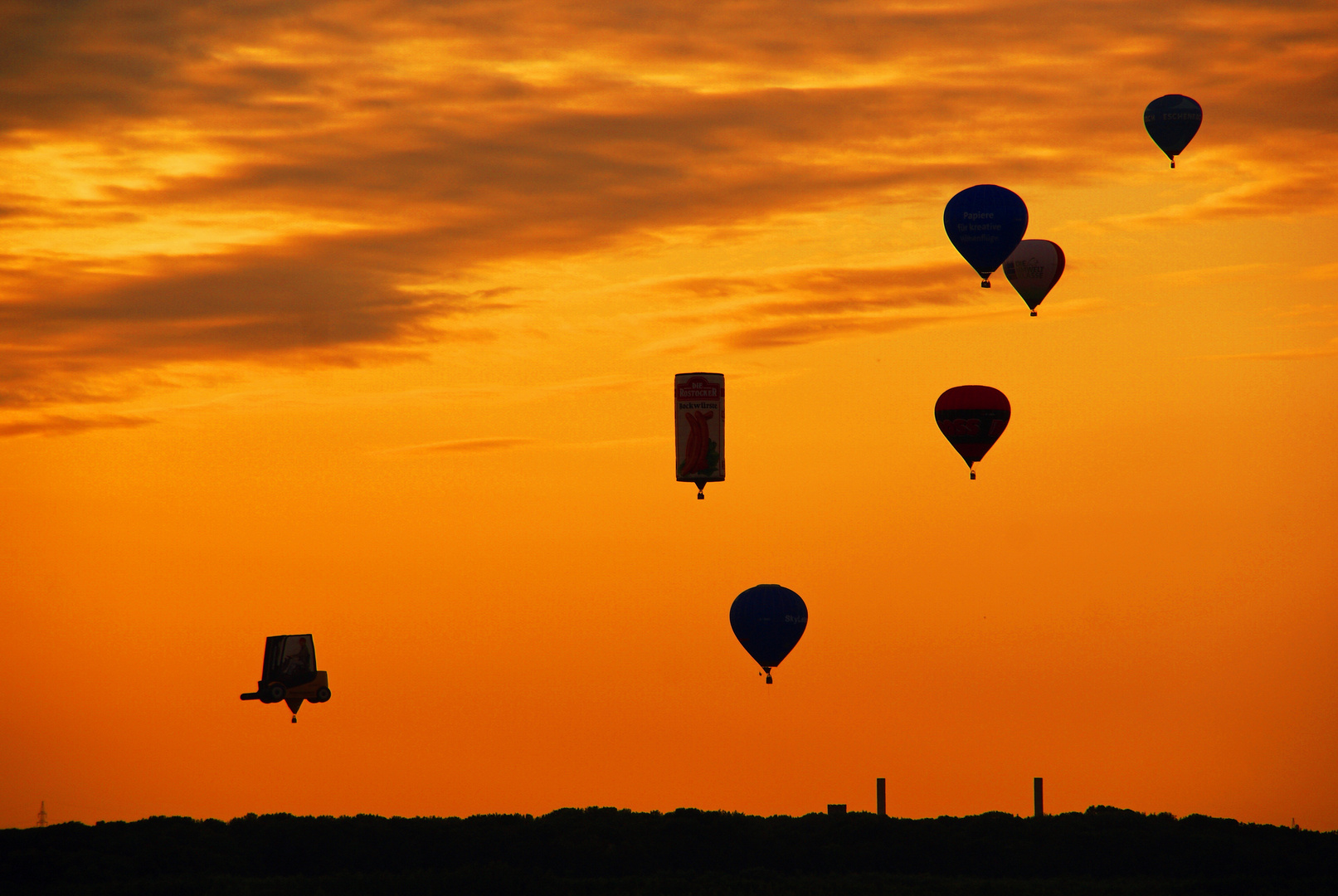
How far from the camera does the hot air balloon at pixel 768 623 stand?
241 feet

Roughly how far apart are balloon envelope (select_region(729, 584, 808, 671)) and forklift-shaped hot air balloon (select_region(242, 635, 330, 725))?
2413 cm

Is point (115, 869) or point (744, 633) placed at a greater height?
point (744, 633)

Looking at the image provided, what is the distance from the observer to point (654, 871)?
91750mm

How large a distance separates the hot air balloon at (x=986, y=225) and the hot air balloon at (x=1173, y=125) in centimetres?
1389

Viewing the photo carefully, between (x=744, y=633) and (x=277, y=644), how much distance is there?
83.6 feet

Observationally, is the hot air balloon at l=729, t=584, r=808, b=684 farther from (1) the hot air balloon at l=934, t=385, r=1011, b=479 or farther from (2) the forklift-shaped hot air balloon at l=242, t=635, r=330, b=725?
(2) the forklift-shaped hot air balloon at l=242, t=635, r=330, b=725

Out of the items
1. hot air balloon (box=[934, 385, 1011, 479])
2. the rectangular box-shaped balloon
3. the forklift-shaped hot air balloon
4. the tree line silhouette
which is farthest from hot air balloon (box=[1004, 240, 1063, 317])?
the forklift-shaped hot air balloon

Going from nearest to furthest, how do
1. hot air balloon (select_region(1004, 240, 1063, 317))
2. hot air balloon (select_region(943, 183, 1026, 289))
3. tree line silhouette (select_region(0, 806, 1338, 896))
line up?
hot air balloon (select_region(943, 183, 1026, 289)) → hot air balloon (select_region(1004, 240, 1063, 317)) → tree line silhouette (select_region(0, 806, 1338, 896))

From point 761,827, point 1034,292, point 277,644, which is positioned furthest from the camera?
point 761,827

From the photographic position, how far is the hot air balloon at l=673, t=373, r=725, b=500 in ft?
197

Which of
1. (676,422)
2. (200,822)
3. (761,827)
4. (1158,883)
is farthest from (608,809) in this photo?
(676,422)

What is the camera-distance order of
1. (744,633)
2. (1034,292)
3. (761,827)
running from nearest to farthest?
(744,633) < (1034,292) < (761,827)

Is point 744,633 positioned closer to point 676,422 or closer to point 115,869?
point 676,422

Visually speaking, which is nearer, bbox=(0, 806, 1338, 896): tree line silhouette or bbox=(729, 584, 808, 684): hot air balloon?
bbox=(729, 584, 808, 684): hot air balloon
